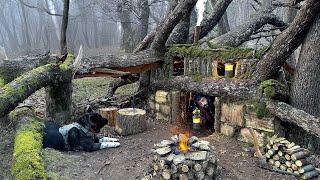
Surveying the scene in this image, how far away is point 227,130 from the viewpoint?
335 inches

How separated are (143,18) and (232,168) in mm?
12942

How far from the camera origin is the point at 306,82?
7.50 metres

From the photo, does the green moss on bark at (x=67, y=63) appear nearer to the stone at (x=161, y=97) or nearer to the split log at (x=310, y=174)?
the stone at (x=161, y=97)

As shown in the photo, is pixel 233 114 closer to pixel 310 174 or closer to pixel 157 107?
pixel 310 174

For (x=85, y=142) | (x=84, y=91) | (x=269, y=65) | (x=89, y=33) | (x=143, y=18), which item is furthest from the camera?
(x=89, y=33)

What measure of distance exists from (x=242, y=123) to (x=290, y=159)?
1.92 m

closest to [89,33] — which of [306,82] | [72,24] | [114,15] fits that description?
[72,24]

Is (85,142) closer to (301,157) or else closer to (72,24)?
(301,157)

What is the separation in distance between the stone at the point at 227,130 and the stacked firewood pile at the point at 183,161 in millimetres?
2387

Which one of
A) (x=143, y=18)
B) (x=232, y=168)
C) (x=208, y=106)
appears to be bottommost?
(x=232, y=168)

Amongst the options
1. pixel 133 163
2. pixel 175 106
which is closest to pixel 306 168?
pixel 133 163

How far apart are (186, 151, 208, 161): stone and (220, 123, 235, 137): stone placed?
2.68 meters

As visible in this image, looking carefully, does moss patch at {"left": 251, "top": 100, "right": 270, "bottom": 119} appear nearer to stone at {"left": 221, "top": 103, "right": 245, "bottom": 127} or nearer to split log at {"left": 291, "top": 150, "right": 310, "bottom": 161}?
stone at {"left": 221, "top": 103, "right": 245, "bottom": 127}

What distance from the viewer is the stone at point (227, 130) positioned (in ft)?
27.5
